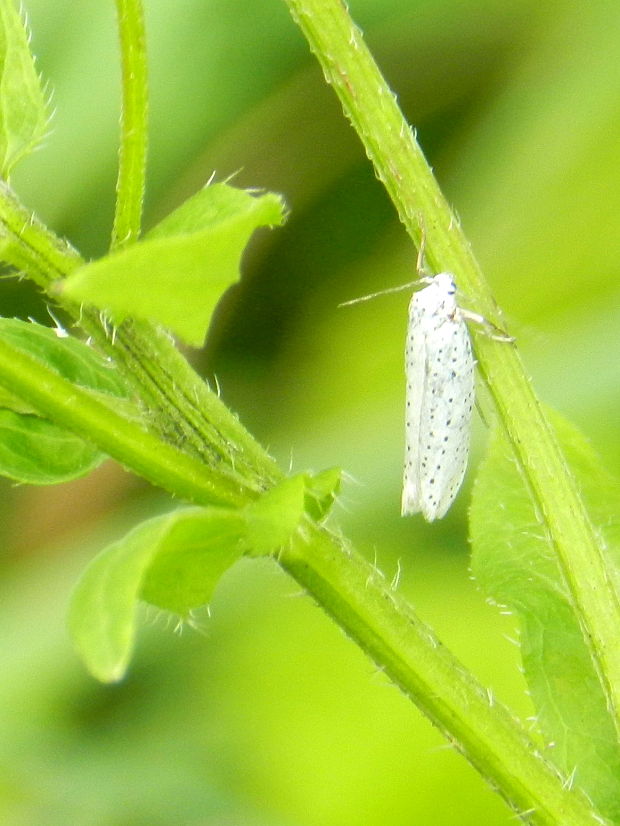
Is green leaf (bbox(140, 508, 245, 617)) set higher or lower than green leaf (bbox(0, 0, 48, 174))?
lower

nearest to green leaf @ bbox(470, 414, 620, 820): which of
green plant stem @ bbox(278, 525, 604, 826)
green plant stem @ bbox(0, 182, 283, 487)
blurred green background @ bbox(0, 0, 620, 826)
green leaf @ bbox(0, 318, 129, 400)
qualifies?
green plant stem @ bbox(278, 525, 604, 826)

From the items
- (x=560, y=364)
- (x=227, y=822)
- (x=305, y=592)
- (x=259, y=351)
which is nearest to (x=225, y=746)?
(x=227, y=822)

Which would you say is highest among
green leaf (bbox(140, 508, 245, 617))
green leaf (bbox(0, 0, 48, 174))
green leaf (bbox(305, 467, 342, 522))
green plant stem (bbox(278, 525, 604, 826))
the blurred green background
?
green leaf (bbox(0, 0, 48, 174))

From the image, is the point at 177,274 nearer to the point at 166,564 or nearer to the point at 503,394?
the point at 166,564

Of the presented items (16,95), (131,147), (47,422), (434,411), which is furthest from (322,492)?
(434,411)

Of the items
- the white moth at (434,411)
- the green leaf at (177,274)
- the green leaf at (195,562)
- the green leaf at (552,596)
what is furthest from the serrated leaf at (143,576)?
the white moth at (434,411)

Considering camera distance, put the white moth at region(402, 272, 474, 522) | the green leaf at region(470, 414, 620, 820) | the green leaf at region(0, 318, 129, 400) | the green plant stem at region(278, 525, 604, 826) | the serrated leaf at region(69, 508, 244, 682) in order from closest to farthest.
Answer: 1. the serrated leaf at region(69, 508, 244, 682)
2. the green plant stem at region(278, 525, 604, 826)
3. the green leaf at region(0, 318, 129, 400)
4. the green leaf at region(470, 414, 620, 820)
5. the white moth at region(402, 272, 474, 522)

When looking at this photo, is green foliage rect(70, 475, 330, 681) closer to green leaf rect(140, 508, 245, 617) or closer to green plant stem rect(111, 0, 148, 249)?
green leaf rect(140, 508, 245, 617)
